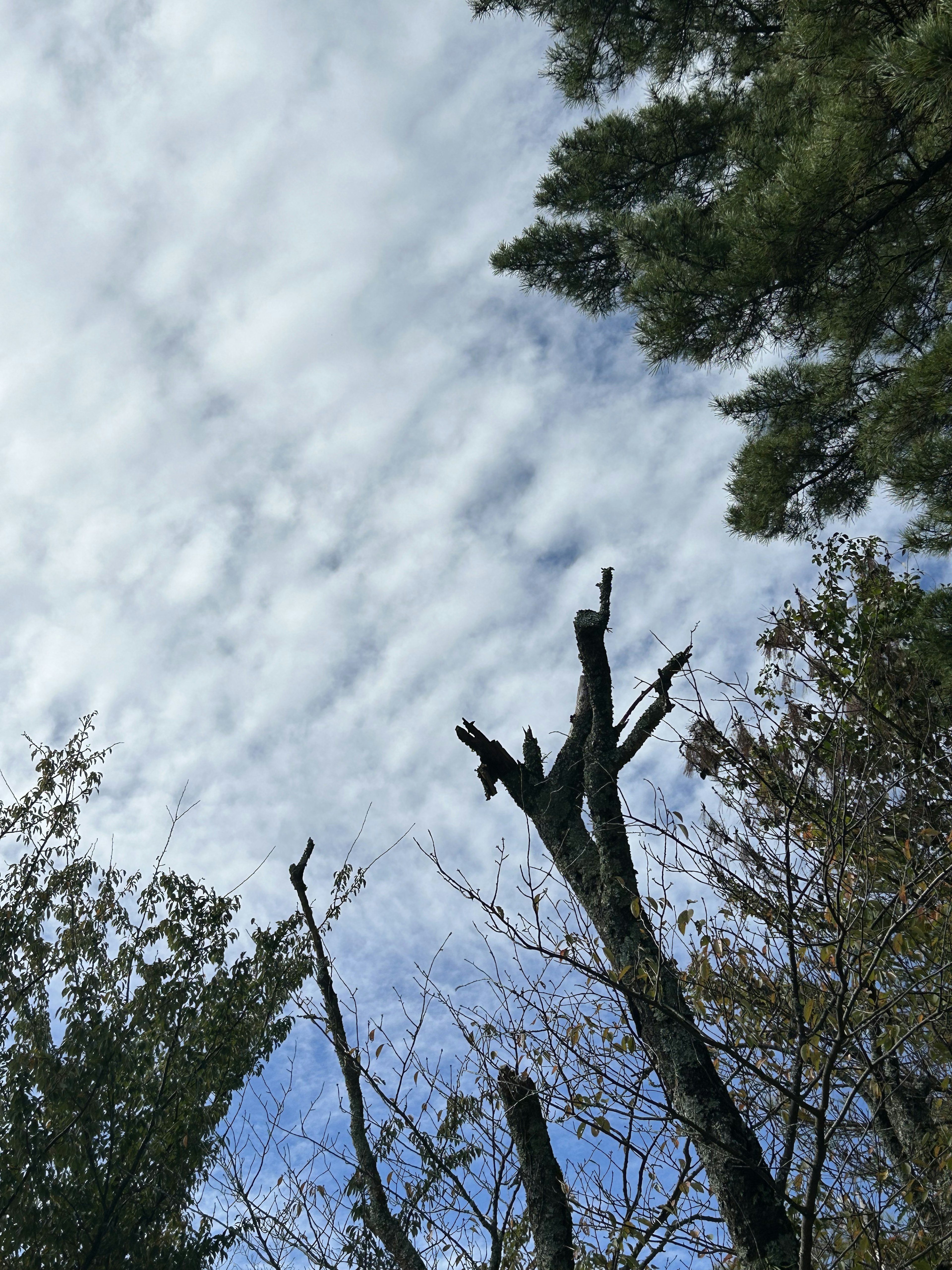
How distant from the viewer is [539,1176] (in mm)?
5316

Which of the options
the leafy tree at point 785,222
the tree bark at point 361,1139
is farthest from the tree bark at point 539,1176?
the leafy tree at point 785,222

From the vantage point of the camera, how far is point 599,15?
938cm

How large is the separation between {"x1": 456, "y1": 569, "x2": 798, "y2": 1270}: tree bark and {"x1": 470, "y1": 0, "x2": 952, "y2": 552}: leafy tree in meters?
2.45

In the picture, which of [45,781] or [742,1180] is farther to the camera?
[45,781]

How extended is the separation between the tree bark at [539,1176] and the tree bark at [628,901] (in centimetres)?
112

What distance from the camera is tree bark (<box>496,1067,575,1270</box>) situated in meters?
5.04

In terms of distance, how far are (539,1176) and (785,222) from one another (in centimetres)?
664

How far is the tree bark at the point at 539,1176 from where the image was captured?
5043mm

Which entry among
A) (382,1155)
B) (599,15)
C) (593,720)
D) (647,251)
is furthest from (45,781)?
(599,15)

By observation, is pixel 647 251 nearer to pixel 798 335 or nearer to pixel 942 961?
pixel 798 335

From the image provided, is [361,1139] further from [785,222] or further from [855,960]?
[785,222]

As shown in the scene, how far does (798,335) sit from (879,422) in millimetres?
1652

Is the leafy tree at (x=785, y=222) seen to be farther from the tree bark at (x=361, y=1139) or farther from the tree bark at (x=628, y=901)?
the tree bark at (x=361, y=1139)

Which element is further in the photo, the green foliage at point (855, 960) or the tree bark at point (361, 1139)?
the tree bark at point (361, 1139)
